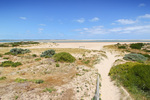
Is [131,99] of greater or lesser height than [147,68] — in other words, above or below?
below

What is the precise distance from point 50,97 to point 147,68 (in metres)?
7.60

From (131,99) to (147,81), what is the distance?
6.12 feet

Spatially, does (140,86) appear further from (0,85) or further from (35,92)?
(0,85)

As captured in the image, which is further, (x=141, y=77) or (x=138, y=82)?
(x=141, y=77)

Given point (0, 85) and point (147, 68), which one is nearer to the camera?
point (0, 85)

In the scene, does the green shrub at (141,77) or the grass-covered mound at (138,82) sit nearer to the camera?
the grass-covered mound at (138,82)

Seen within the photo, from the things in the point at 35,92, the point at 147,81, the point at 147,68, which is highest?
the point at 147,68

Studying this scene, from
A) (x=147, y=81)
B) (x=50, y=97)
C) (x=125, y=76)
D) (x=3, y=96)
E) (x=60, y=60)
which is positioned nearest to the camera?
(x=3, y=96)

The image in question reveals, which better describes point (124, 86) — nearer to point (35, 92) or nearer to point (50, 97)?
point (50, 97)

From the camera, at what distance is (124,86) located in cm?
664

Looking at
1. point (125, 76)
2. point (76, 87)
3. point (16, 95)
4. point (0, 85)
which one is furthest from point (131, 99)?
point (0, 85)

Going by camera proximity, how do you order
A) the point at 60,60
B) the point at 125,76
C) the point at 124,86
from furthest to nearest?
the point at 60,60, the point at 125,76, the point at 124,86

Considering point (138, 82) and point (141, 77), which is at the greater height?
point (141, 77)

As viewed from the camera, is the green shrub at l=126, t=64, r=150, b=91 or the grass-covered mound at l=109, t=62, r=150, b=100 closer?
the grass-covered mound at l=109, t=62, r=150, b=100
